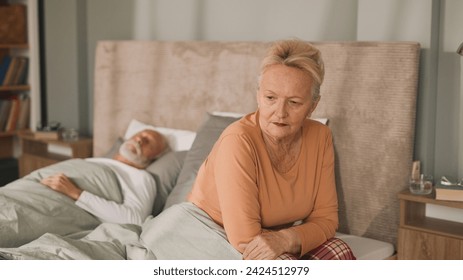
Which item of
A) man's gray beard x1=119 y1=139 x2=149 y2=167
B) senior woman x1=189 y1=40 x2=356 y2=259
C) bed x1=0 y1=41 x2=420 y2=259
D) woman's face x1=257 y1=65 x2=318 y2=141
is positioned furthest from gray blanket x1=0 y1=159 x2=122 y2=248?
woman's face x1=257 y1=65 x2=318 y2=141

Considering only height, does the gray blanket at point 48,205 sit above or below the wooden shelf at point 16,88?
below

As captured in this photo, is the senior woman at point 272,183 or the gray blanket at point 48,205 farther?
the gray blanket at point 48,205

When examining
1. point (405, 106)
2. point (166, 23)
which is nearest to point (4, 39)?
point (166, 23)

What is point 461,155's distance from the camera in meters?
2.65

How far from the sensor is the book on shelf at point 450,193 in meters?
2.43

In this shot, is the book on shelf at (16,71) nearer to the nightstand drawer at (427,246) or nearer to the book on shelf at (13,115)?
the book on shelf at (13,115)

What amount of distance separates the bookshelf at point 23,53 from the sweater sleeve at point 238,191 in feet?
9.52

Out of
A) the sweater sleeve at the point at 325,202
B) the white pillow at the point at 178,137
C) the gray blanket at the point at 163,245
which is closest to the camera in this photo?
the gray blanket at the point at 163,245

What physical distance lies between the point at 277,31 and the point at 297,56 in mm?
1239

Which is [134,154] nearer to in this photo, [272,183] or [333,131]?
[333,131]

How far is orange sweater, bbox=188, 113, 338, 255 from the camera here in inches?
76.9

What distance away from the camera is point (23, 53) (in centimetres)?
468

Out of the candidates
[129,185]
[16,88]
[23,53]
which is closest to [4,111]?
[16,88]

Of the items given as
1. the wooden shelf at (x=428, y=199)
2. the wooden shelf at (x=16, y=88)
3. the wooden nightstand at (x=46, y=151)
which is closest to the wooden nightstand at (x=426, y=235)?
the wooden shelf at (x=428, y=199)
